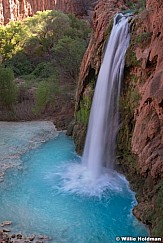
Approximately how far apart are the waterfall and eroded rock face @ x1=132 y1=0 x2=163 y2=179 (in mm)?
1842

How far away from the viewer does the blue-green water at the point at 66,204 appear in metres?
10.7

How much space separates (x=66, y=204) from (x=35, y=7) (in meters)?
43.4

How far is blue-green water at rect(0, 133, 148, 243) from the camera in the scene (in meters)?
10.7

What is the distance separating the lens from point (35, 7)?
50625 mm

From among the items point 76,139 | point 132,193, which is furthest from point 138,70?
point 76,139

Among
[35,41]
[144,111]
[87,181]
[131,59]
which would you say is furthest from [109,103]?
[35,41]

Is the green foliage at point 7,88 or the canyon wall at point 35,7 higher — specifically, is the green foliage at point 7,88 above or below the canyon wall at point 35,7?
below

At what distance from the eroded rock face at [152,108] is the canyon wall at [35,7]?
121 feet

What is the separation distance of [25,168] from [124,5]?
1017 cm

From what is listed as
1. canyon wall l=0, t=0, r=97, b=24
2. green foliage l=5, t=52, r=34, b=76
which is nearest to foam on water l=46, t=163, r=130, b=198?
green foliage l=5, t=52, r=34, b=76

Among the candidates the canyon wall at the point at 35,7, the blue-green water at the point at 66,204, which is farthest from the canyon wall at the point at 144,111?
the canyon wall at the point at 35,7

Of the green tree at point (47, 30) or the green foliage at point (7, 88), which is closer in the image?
the green foliage at point (7, 88)

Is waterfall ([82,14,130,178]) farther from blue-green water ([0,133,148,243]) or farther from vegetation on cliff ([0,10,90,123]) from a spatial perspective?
vegetation on cliff ([0,10,90,123])

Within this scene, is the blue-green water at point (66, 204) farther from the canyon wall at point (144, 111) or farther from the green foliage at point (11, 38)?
the green foliage at point (11, 38)
